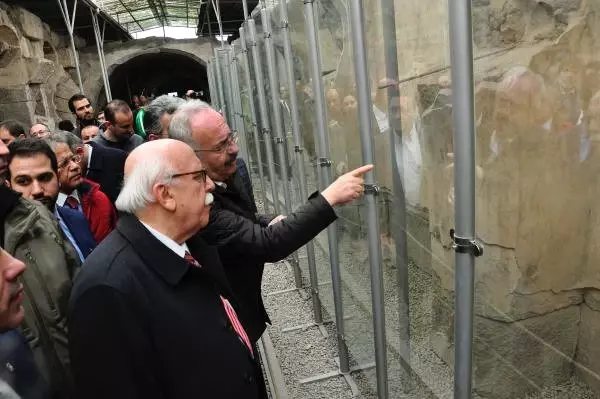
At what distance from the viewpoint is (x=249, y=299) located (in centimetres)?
229

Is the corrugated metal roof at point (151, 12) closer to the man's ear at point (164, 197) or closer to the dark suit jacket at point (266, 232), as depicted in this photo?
the dark suit jacket at point (266, 232)

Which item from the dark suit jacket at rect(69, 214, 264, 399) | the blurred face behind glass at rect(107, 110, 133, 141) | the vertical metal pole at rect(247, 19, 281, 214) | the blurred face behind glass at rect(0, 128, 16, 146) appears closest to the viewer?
the dark suit jacket at rect(69, 214, 264, 399)

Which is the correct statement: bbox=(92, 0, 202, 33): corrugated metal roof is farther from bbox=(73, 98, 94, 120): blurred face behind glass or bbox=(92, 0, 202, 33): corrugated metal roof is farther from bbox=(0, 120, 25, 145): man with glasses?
bbox=(0, 120, 25, 145): man with glasses

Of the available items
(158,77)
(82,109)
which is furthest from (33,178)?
(158,77)

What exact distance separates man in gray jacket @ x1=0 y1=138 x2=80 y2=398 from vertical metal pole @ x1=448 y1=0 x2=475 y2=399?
146 centimetres

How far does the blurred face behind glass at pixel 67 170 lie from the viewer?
8.62 feet

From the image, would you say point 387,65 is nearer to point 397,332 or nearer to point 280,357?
point 397,332

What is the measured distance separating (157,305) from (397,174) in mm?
1283

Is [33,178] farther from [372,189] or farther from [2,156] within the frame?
[372,189]

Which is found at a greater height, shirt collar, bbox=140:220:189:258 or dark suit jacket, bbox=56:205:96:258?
shirt collar, bbox=140:220:189:258

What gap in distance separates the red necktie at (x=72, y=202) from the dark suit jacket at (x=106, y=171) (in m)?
0.83

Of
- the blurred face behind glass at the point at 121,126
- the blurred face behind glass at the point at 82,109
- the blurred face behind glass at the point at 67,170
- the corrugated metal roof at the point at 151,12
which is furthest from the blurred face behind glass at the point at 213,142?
the corrugated metal roof at the point at 151,12

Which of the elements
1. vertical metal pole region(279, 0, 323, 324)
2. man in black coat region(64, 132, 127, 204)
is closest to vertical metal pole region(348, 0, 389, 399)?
vertical metal pole region(279, 0, 323, 324)

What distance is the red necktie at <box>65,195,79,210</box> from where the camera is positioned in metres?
2.61
